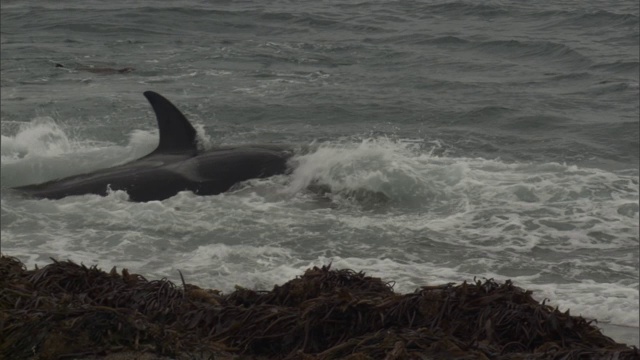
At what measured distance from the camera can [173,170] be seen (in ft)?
39.8

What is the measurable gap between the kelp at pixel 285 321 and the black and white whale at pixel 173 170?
545cm

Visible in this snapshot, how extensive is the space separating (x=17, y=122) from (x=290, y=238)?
7.48m

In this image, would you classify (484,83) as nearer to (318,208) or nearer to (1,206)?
(318,208)

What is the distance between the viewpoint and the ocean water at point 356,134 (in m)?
10.0

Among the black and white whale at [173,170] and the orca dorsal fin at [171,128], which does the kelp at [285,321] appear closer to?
the black and white whale at [173,170]

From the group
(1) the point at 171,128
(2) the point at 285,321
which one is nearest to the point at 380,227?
(1) the point at 171,128

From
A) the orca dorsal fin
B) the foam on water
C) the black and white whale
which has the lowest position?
the foam on water

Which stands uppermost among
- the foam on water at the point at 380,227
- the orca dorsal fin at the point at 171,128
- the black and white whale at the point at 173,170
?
the orca dorsal fin at the point at 171,128

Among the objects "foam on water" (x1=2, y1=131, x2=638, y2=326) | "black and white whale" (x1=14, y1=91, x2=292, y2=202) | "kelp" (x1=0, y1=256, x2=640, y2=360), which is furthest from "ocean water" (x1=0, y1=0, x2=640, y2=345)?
"kelp" (x1=0, y1=256, x2=640, y2=360)

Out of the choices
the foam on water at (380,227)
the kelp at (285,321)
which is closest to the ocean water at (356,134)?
the foam on water at (380,227)

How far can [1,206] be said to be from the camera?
11.8 m

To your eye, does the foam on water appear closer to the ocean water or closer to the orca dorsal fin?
the ocean water

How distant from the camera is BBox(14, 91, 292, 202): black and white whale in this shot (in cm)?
1189

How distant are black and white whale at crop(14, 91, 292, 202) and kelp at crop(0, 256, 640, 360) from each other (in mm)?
5446
